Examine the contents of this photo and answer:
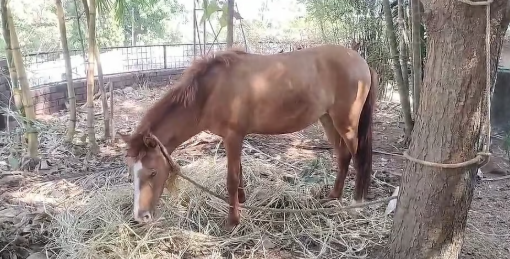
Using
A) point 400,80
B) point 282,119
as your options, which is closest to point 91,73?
point 282,119

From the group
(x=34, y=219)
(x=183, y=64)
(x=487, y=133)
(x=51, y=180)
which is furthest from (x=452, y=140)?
(x=183, y=64)

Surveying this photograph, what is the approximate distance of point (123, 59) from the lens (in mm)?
9336

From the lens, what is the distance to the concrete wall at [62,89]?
19.2 ft

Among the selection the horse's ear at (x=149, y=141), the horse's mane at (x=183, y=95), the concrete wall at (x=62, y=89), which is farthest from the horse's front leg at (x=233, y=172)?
the concrete wall at (x=62, y=89)

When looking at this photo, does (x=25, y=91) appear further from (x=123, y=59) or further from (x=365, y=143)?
(x=123, y=59)

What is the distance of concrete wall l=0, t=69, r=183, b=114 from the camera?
5844mm

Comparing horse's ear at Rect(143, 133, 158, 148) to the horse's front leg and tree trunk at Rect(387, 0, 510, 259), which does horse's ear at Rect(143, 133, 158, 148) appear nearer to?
the horse's front leg

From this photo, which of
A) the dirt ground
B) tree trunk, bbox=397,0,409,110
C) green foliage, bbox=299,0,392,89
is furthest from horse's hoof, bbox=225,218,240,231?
green foliage, bbox=299,0,392,89

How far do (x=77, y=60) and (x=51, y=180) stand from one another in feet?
21.0

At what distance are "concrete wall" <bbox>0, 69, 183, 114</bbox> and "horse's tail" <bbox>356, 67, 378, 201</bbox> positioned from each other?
3.25 m

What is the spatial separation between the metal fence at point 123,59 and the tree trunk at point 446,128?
18.9 feet

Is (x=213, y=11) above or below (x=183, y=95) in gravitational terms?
above

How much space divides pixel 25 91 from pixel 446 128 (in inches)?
141

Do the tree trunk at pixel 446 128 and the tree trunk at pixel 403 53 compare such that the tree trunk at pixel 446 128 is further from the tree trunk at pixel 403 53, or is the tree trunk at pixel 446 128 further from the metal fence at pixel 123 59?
the metal fence at pixel 123 59
